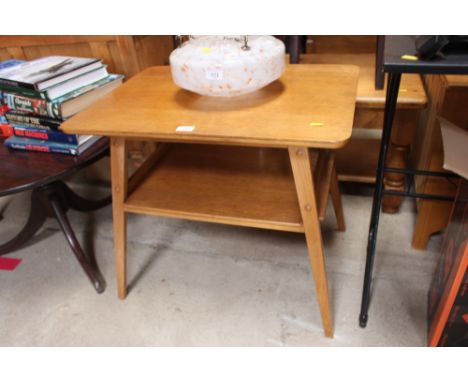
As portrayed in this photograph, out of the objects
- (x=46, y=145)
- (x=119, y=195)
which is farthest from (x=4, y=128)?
(x=119, y=195)

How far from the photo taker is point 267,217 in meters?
0.92

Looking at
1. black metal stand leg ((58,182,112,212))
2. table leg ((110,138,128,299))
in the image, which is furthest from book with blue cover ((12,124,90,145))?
black metal stand leg ((58,182,112,212))

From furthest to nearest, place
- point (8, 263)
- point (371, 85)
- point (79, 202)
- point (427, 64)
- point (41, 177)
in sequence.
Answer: point (79, 202)
point (8, 263)
point (371, 85)
point (41, 177)
point (427, 64)

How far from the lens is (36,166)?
3.60ft

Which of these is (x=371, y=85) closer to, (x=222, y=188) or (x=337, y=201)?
(x=337, y=201)

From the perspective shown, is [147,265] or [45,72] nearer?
[45,72]

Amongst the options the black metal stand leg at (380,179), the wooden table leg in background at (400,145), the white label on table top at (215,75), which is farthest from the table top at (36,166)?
the wooden table leg in background at (400,145)

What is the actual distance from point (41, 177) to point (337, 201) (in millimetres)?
902

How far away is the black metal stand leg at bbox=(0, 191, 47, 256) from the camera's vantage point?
1.39 m

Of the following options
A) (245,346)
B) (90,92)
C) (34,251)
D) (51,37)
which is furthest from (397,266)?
(51,37)

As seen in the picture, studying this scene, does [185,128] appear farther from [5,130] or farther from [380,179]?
[5,130]

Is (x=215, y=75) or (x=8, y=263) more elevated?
(x=215, y=75)

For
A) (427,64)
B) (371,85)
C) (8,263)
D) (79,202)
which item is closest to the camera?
(427,64)

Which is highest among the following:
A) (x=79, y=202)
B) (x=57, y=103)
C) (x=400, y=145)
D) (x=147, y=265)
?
(x=57, y=103)
